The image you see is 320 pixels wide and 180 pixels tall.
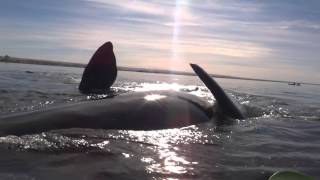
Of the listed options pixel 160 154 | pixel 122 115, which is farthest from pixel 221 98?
pixel 160 154

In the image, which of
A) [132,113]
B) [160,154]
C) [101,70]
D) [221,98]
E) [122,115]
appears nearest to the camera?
[160,154]

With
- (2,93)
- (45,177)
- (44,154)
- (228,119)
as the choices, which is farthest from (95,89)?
(45,177)

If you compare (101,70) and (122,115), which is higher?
(101,70)

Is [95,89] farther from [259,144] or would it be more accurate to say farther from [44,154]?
[44,154]

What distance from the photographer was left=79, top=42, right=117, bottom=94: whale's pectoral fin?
8570mm

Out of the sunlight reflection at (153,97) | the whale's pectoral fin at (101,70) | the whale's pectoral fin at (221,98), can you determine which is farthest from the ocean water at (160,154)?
the whale's pectoral fin at (101,70)

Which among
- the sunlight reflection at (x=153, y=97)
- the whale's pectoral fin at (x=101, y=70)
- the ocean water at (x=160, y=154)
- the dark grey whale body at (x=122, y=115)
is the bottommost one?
the ocean water at (x=160, y=154)

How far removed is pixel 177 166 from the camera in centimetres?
412

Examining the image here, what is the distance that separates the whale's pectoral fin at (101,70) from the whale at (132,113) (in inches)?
71.8

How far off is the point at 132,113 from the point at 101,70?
3039 millimetres

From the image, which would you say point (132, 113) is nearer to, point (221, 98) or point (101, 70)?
point (221, 98)

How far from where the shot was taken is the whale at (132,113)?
5.11m

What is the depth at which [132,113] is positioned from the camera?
5891 mm

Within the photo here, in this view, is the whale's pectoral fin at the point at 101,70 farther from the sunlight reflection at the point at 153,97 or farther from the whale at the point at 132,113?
the sunlight reflection at the point at 153,97
